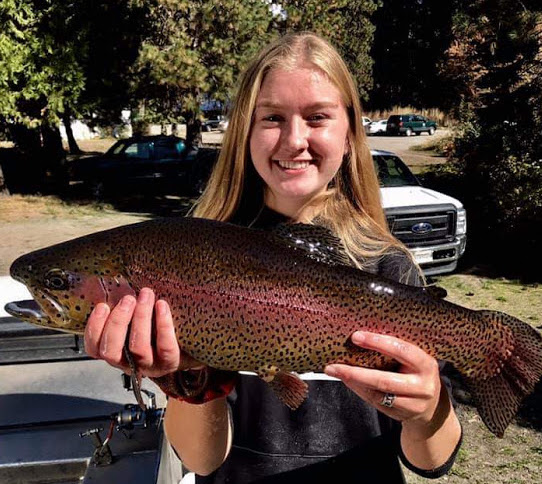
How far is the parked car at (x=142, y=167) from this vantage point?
66.0 ft

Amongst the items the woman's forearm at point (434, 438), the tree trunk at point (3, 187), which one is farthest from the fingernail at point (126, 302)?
the tree trunk at point (3, 187)

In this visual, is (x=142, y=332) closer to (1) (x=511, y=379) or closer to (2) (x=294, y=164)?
(2) (x=294, y=164)

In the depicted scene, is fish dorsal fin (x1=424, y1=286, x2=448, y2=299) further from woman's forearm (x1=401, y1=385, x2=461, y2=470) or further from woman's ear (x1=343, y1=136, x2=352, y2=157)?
woman's ear (x1=343, y1=136, x2=352, y2=157)

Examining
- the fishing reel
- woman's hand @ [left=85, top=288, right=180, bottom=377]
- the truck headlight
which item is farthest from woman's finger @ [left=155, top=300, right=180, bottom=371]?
the truck headlight

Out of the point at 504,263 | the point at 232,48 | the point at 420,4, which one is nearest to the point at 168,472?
the point at 504,263

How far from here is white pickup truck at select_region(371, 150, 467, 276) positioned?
9391mm

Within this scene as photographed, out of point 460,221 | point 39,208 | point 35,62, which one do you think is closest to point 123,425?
point 460,221

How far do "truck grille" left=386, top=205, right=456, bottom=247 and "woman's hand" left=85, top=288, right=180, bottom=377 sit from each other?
7729mm

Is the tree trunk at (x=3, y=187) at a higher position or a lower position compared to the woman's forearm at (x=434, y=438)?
lower

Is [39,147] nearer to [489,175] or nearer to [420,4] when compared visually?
[489,175]

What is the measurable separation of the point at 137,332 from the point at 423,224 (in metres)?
8.30

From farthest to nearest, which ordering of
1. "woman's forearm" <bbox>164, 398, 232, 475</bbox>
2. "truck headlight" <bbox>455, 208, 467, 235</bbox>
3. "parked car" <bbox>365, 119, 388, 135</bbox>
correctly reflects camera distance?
"parked car" <bbox>365, 119, 388, 135</bbox> → "truck headlight" <bbox>455, 208, 467, 235</bbox> → "woman's forearm" <bbox>164, 398, 232, 475</bbox>

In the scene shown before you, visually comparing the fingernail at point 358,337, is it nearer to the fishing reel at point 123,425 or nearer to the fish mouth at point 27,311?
the fish mouth at point 27,311

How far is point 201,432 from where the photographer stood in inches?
82.0
